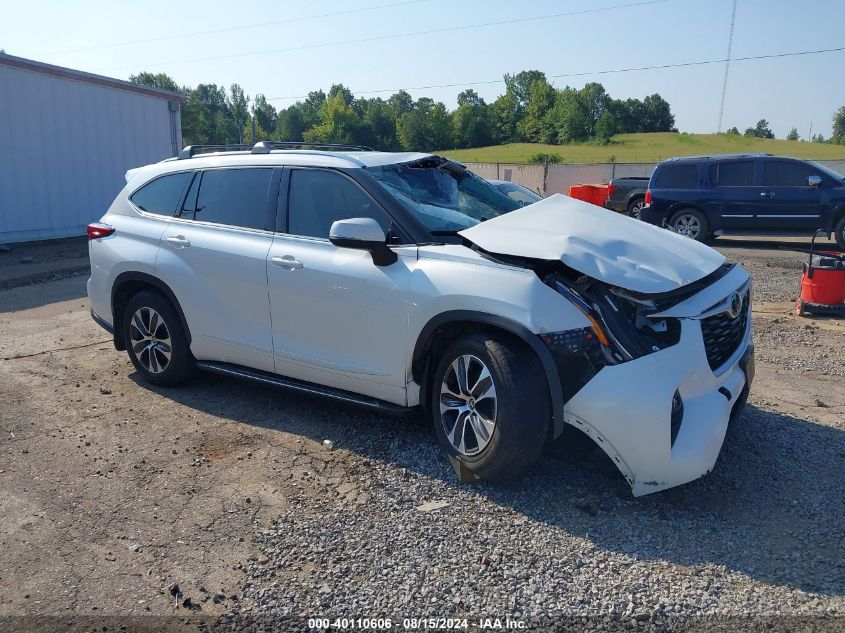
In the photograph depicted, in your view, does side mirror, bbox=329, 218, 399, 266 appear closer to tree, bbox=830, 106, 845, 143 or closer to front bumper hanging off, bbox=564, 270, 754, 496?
front bumper hanging off, bbox=564, 270, 754, 496

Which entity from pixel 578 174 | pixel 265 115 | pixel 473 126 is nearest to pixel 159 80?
pixel 265 115

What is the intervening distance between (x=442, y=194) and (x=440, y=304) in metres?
1.15

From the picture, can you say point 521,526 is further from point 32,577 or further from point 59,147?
point 59,147

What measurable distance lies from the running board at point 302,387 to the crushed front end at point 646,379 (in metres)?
1.16

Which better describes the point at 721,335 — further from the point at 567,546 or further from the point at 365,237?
the point at 365,237

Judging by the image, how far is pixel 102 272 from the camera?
5617 millimetres

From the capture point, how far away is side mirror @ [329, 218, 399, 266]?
4000 millimetres

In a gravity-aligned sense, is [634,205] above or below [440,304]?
below

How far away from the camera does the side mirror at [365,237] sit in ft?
13.1

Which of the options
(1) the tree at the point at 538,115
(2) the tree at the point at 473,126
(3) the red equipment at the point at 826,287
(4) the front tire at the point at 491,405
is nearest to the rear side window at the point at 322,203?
(4) the front tire at the point at 491,405

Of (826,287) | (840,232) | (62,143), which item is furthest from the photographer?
(62,143)

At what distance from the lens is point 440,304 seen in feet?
12.6

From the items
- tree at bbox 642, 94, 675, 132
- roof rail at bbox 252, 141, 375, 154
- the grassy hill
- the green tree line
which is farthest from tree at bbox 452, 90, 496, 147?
roof rail at bbox 252, 141, 375, 154

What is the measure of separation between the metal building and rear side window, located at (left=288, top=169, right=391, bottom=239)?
11433 mm
